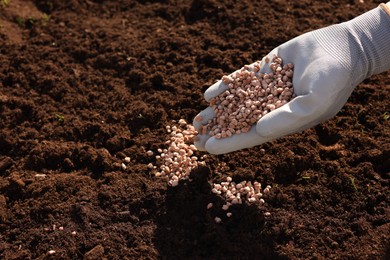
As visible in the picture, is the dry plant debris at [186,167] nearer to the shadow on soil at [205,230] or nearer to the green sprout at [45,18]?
the shadow on soil at [205,230]

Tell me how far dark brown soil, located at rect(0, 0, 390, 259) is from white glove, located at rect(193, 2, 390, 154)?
37cm

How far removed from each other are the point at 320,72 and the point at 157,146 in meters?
1.23

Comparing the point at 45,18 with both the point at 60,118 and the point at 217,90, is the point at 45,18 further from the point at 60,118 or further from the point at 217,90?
the point at 217,90

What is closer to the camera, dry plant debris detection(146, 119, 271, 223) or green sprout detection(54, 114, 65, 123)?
dry plant debris detection(146, 119, 271, 223)

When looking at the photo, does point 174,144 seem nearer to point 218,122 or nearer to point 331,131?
point 218,122

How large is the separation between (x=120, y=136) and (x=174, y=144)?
0.40 metres

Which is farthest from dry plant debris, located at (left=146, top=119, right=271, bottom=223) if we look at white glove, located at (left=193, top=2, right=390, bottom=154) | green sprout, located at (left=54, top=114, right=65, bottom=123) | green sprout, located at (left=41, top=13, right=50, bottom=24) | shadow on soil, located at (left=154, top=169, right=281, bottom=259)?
green sprout, located at (left=41, top=13, right=50, bottom=24)

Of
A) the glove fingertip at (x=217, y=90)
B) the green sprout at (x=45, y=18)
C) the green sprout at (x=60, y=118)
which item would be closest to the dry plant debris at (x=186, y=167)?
the glove fingertip at (x=217, y=90)

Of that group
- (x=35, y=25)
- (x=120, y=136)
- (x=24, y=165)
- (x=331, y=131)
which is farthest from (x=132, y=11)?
(x=331, y=131)

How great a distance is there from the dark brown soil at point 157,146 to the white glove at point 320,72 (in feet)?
1.21

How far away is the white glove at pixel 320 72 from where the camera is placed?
3.03 meters

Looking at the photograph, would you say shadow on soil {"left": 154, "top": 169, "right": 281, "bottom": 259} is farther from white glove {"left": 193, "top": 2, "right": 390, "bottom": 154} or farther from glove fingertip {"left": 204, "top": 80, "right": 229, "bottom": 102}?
glove fingertip {"left": 204, "top": 80, "right": 229, "bottom": 102}

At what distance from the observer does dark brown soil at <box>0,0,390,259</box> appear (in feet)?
10.4

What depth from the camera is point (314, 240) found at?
3137 millimetres
